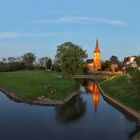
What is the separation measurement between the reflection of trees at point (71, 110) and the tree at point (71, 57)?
44.9 m

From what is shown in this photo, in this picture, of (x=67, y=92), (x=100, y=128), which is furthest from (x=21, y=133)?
(x=67, y=92)

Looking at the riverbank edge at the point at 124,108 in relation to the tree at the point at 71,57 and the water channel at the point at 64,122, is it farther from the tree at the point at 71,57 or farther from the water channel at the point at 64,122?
the tree at the point at 71,57

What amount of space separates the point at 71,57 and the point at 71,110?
58813 mm

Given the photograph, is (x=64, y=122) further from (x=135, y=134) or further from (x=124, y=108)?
(x=124, y=108)

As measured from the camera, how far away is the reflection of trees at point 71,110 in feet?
150

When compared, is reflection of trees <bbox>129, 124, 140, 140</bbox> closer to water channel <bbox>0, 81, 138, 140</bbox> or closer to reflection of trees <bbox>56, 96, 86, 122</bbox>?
water channel <bbox>0, 81, 138, 140</bbox>

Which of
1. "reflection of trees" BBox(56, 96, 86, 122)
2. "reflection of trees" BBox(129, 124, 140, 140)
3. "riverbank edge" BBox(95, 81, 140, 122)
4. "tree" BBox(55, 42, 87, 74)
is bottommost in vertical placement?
"reflection of trees" BBox(129, 124, 140, 140)

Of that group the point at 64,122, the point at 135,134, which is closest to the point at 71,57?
the point at 64,122

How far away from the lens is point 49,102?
58.2 m

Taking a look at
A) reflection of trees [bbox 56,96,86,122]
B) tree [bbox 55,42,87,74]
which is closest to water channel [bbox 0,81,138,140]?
reflection of trees [bbox 56,96,86,122]

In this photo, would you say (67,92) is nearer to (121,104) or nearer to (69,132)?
(121,104)

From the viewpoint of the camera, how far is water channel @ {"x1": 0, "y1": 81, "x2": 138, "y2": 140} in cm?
3506

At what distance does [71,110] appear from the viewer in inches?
2052

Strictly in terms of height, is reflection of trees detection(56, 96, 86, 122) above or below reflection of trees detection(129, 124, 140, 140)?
above
